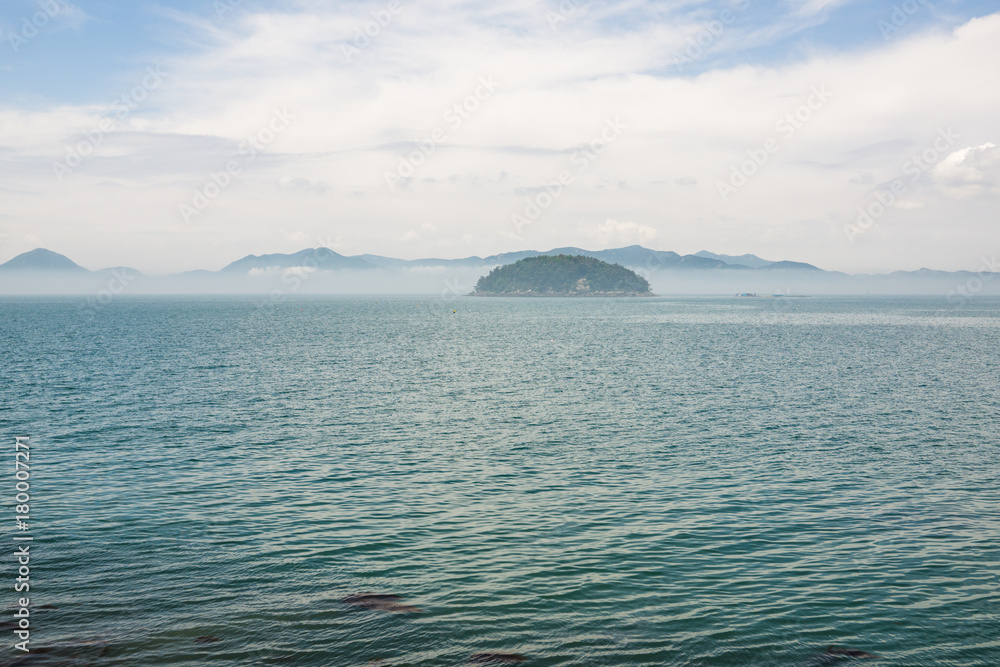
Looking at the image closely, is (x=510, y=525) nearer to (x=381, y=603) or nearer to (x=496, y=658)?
(x=381, y=603)

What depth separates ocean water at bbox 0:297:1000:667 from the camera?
1848 cm

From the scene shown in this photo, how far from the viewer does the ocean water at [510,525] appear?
1848 cm

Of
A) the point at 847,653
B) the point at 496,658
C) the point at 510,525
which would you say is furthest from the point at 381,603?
the point at 847,653

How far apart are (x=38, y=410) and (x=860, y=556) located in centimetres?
5367

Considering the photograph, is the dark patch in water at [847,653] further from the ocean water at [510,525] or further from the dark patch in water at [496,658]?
the dark patch in water at [496,658]

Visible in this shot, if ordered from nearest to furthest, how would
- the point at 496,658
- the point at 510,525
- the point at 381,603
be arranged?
the point at 496,658 → the point at 381,603 → the point at 510,525

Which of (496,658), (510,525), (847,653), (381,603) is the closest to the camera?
(496,658)

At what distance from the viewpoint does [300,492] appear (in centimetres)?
3128

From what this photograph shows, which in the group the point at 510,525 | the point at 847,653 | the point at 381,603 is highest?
the point at 510,525

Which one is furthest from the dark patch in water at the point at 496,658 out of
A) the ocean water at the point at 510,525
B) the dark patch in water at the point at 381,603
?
the dark patch in water at the point at 381,603

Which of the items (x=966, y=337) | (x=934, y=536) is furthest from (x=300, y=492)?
(x=966, y=337)

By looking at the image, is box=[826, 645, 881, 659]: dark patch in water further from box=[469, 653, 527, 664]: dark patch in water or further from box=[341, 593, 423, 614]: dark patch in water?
box=[341, 593, 423, 614]: dark patch in water

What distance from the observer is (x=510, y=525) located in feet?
88.7

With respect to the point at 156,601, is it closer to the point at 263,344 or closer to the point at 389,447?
the point at 389,447
